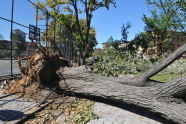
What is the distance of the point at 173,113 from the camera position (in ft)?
10.8

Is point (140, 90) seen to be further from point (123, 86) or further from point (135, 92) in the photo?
point (123, 86)

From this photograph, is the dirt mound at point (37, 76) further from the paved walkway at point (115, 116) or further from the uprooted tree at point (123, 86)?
the paved walkway at point (115, 116)

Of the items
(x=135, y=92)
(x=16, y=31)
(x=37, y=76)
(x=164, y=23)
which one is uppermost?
(x=164, y=23)

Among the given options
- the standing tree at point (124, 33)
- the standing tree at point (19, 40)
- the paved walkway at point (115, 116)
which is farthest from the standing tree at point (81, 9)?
the paved walkway at point (115, 116)

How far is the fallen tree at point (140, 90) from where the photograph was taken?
11.3ft

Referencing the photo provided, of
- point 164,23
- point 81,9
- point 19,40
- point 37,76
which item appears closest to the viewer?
point 37,76

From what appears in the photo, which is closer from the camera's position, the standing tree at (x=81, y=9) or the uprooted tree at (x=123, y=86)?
the uprooted tree at (x=123, y=86)

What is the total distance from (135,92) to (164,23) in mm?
20102

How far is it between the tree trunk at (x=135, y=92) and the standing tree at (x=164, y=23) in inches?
711

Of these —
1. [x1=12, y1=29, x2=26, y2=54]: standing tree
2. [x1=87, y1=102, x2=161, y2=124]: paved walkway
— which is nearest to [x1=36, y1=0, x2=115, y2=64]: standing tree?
[x1=12, y1=29, x2=26, y2=54]: standing tree

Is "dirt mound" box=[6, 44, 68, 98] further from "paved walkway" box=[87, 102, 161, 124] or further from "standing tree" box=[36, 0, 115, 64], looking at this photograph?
"standing tree" box=[36, 0, 115, 64]

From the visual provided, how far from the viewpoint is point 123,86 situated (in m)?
4.25

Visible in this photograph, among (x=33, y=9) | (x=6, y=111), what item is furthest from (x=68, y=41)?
(x=6, y=111)

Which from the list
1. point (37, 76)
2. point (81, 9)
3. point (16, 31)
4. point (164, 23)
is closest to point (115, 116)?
point (37, 76)
